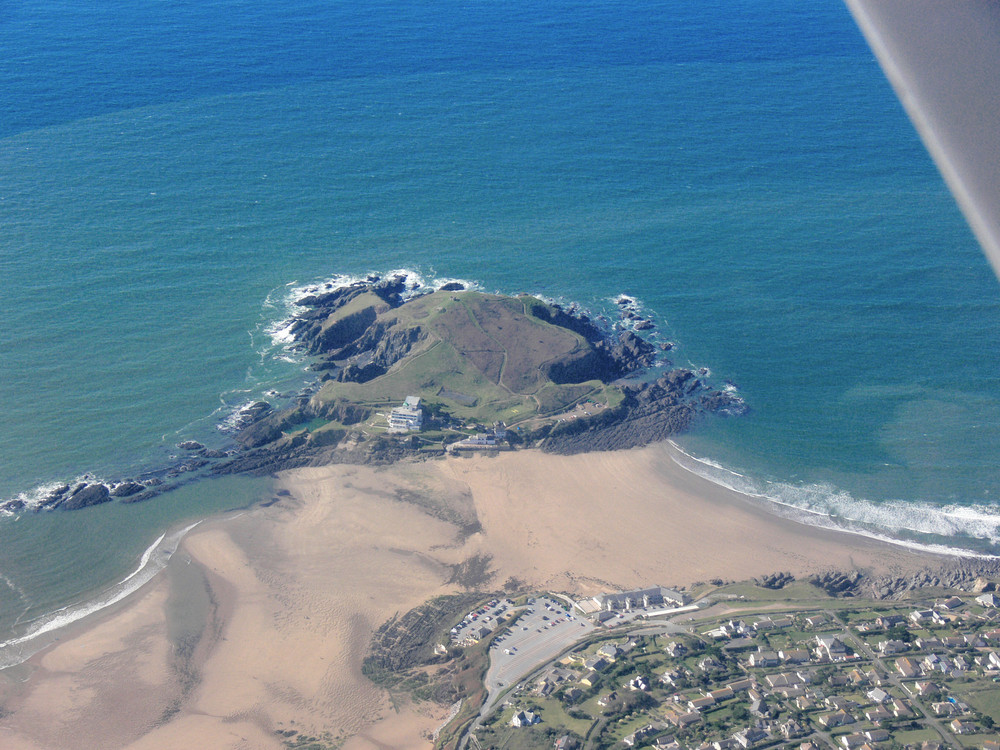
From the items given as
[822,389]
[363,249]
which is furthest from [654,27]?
[822,389]

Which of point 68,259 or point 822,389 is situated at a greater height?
point 68,259

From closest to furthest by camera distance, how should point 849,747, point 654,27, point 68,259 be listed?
point 849,747 → point 68,259 → point 654,27

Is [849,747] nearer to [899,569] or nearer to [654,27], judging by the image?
[899,569]

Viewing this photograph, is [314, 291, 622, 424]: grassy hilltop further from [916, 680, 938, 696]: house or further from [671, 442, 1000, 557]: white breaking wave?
Answer: [916, 680, 938, 696]: house

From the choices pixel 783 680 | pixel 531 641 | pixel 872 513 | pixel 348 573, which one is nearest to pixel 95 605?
pixel 348 573

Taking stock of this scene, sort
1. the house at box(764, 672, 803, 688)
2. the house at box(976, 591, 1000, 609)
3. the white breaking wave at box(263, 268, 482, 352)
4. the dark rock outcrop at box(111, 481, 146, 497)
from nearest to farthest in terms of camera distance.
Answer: the house at box(764, 672, 803, 688) → the house at box(976, 591, 1000, 609) → the dark rock outcrop at box(111, 481, 146, 497) → the white breaking wave at box(263, 268, 482, 352)

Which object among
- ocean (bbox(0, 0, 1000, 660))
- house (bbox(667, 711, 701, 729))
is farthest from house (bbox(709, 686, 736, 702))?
ocean (bbox(0, 0, 1000, 660))
